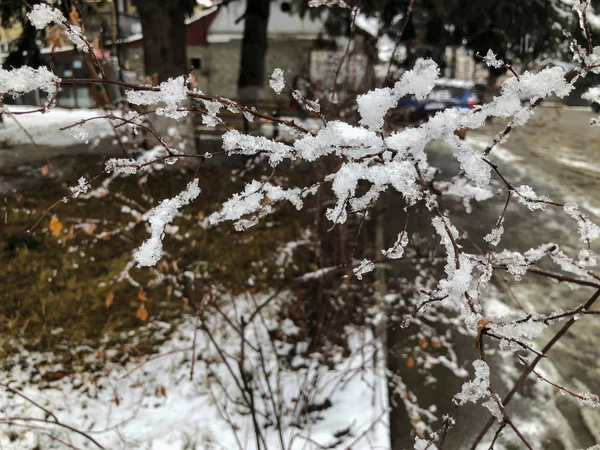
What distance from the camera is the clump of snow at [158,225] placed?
1.05 metres

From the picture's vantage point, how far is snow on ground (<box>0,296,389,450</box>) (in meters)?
3.05

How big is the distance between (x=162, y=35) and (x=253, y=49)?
4867mm

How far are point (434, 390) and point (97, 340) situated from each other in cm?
276

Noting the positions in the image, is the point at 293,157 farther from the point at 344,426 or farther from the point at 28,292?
the point at 28,292

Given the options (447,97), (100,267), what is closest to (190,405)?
(100,267)

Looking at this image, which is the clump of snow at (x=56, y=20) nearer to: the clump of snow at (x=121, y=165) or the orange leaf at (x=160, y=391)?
the clump of snow at (x=121, y=165)

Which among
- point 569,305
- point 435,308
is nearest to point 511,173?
point 569,305

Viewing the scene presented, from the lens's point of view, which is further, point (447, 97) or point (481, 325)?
point (447, 97)

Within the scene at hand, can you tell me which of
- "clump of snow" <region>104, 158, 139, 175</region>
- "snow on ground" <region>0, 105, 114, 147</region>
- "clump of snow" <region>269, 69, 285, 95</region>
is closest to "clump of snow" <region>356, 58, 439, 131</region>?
"clump of snow" <region>269, 69, 285, 95</region>

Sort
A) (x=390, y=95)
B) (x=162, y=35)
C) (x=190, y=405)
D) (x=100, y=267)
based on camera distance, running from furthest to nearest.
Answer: (x=162, y=35)
(x=100, y=267)
(x=190, y=405)
(x=390, y=95)

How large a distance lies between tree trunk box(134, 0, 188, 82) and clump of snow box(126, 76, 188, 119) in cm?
698

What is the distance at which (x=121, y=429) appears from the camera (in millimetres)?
3182

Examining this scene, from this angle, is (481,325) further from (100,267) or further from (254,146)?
(100,267)

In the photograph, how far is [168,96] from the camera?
100 cm
